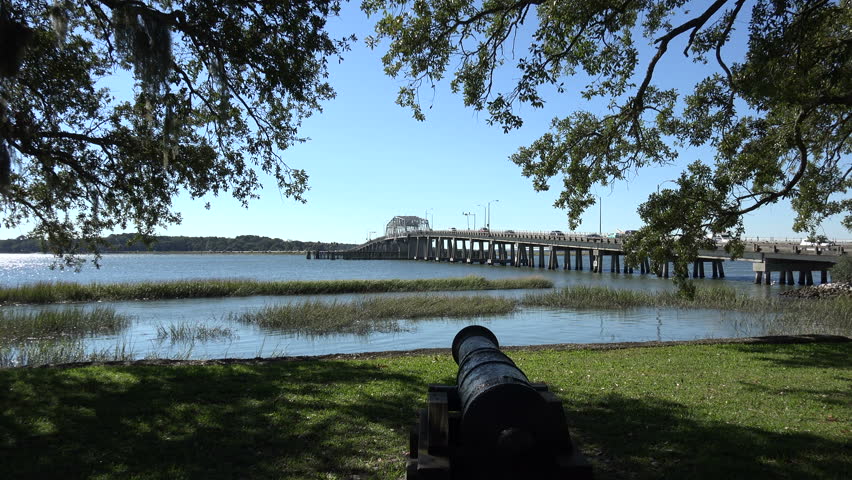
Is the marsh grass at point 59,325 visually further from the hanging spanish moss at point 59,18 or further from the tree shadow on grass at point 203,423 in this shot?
the hanging spanish moss at point 59,18

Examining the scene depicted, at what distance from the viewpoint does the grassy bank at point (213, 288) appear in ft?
105

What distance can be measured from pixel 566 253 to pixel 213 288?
63342mm

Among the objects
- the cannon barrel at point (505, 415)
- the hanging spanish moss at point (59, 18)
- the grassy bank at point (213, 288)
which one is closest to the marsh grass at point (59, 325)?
the hanging spanish moss at point (59, 18)

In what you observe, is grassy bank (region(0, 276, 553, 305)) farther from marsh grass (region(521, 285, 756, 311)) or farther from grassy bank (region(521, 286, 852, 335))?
marsh grass (region(521, 285, 756, 311))

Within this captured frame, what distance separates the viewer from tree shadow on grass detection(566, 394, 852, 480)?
4867 mm

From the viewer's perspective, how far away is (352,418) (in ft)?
21.6

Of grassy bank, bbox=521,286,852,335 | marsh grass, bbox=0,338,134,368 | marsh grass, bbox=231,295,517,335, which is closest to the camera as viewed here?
marsh grass, bbox=0,338,134,368

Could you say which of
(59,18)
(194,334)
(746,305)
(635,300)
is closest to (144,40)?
(59,18)

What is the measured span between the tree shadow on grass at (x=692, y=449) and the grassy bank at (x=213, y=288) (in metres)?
33.2

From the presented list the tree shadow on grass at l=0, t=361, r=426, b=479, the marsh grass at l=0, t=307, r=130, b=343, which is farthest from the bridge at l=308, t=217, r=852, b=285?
the marsh grass at l=0, t=307, r=130, b=343

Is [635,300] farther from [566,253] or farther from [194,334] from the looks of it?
[566,253]

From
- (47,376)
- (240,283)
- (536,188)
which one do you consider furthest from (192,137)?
(240,283)

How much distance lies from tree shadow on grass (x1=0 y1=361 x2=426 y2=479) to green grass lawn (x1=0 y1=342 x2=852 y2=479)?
0.02m

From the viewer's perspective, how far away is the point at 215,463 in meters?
5.18
